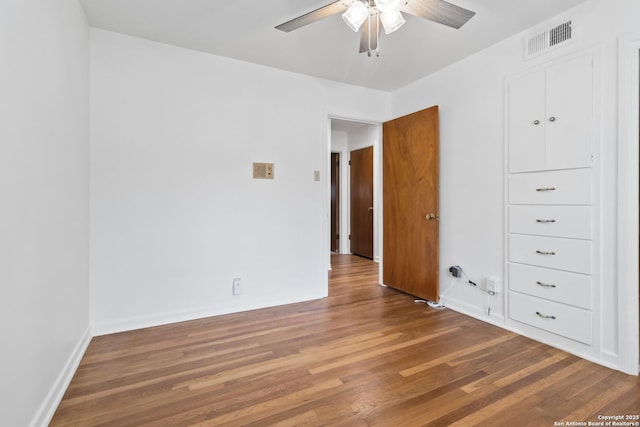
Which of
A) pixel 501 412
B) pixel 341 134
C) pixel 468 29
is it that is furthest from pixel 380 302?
pixel 341 134

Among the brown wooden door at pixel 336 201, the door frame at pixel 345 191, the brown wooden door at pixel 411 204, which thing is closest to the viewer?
the brown wooden door at pixel 411 204

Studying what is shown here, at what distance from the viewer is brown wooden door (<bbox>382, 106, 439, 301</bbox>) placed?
3172 mm

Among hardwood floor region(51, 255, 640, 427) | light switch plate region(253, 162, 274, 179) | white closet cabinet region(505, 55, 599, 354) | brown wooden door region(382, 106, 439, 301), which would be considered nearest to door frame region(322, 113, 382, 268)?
brown wooden door region(382, 106, 439, 301)

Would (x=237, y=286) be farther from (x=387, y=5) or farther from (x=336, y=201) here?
(x=336, y=201)

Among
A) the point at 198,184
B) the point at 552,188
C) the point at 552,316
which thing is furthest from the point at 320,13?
the point at 552,316

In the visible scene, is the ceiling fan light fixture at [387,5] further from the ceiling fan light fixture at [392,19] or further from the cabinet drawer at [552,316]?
the cabinet drawer at [552,316]

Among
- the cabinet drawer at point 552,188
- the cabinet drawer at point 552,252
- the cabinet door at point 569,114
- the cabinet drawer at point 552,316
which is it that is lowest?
the cabinet drawer at point 552,316

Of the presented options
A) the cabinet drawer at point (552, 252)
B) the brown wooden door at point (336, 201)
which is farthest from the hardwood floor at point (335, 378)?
the brown wooden door at point (336, 201)

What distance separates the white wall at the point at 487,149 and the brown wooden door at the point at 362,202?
2342 millimetres

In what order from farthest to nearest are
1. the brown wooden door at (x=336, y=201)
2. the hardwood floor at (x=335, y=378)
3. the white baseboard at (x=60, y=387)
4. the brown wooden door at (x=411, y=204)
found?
the brown wooden door at (x=336, y=201), the brown wooden door at (x=411, y=204), the hardwood floor at (x=335, y=378), the white baseboard at (x=60, y=387)

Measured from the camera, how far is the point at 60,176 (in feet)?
5.70

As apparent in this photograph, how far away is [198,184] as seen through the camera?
9.16 feet

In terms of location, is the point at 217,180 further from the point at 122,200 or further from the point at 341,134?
the point at 341,134

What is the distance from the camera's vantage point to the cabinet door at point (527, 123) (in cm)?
234
